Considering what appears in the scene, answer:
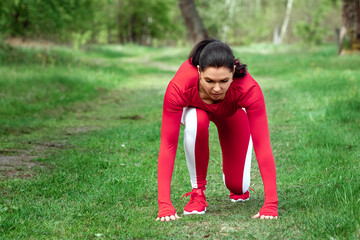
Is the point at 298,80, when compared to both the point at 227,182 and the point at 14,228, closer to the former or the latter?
the point at 227,182

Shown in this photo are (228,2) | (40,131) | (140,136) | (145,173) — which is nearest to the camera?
(145,173)

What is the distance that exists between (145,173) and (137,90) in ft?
26.3

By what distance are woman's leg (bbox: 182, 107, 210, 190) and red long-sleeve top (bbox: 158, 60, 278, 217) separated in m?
0.09

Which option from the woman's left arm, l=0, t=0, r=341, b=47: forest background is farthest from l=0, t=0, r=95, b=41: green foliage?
the woman's left arm

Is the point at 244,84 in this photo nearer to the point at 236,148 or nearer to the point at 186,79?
the point at 186,79

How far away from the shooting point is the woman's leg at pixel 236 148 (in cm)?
360

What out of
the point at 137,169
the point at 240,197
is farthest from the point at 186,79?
the point at 137,169

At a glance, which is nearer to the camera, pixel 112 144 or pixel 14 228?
pixel 14 228

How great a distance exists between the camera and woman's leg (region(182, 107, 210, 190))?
3.36 m

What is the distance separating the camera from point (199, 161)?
3.58m

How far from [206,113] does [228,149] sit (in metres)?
0.49

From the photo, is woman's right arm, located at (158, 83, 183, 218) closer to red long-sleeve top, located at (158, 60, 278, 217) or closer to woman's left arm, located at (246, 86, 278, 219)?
red long-sleeve top, located at (158, 60, 278, 217)

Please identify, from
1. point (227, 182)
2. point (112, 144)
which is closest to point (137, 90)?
point (112, 144)

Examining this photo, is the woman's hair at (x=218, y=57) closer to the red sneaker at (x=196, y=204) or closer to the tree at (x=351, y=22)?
the red sneaker at (x=196, y=204)
